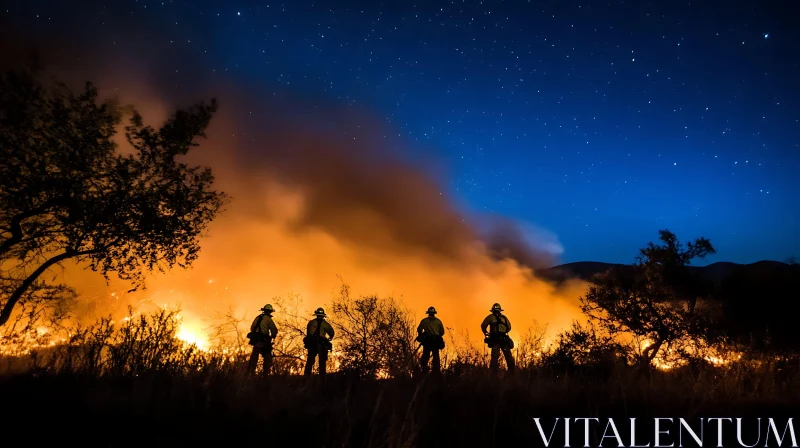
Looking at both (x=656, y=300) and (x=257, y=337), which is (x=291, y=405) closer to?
(x=257, y=337)

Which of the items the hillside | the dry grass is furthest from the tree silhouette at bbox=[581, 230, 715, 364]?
the dry grass

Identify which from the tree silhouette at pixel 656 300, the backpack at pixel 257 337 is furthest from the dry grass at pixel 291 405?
the tree silhouette at pixel 656 300

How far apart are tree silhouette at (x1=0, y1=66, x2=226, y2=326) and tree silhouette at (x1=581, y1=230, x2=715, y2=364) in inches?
936

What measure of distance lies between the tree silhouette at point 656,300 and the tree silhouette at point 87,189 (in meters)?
23.8

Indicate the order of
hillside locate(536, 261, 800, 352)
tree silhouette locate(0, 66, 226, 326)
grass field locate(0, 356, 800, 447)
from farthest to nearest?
1. hillside locate(536, 261, 800, 352)
2. tree silhouette locate(0, 66, 226, 326)
3. grass field locate(0, 356, 800, 447)

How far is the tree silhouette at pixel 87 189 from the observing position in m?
11.8

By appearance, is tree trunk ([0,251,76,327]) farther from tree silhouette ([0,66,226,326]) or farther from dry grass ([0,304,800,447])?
dry grass ([0,304,800,447])

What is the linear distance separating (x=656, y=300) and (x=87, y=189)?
94.9 feet

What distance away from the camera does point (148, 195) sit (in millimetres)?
13586

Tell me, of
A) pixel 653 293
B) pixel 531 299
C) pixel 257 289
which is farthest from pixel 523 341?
pixel 531 299

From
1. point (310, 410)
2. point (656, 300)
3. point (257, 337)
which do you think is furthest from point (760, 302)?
point (310, 410)

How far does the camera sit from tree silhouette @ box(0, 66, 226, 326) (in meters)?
11.8

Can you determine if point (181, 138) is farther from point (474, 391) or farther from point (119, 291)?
point (119, 291)

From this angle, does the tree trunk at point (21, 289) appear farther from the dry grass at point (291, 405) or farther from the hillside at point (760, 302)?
the hillside at point (760, 302)
